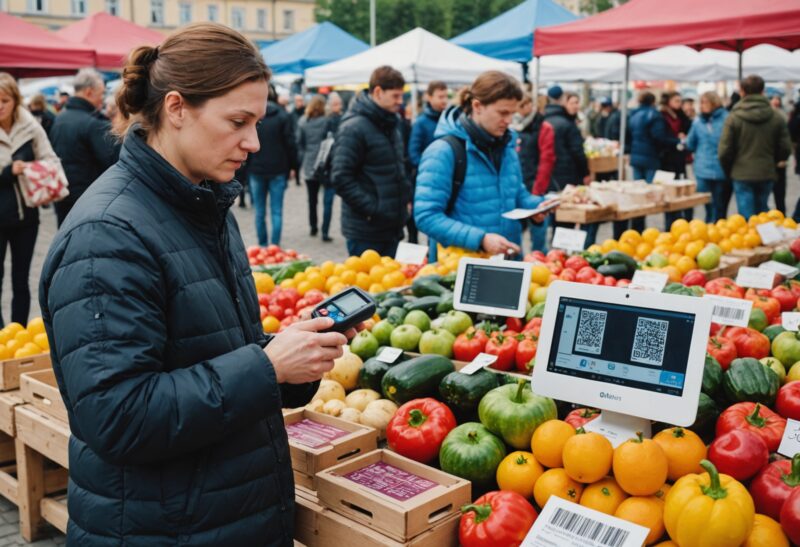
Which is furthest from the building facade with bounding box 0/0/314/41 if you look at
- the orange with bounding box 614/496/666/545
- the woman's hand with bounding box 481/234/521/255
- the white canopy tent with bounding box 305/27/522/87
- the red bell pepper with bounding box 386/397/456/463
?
the orange with bounding box 614/496/666/545

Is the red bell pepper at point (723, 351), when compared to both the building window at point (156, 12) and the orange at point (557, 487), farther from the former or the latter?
the building window at point (156, 12)

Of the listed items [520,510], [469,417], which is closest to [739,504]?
[520,510]

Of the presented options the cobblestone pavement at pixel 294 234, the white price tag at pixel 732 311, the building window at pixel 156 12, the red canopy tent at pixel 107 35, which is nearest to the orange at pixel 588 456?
the white price tag at pixel 732 311

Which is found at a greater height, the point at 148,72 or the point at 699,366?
the point at 148,72

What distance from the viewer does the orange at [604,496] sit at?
218 centimetres

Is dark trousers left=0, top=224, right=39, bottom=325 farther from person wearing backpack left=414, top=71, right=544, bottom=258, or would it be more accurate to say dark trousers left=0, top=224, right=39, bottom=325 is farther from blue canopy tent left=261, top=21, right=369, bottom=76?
blue canopy tent left=261, top=21, right=369, bottom=76

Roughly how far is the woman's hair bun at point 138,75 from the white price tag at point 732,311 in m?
2.42

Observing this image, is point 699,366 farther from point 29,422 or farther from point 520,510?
point 29,422

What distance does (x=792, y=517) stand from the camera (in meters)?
2.01

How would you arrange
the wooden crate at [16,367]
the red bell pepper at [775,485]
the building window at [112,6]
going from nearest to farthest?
1. the red bell pepper at [775,485]
2. the wooden crate at [16,367]
3. the building window at [112,6]

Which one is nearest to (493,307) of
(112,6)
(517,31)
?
(517,31)

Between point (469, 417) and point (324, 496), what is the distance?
2.41ft

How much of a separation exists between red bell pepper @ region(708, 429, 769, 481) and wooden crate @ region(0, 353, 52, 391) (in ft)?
10.7

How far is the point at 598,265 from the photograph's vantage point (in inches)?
189
